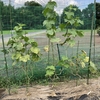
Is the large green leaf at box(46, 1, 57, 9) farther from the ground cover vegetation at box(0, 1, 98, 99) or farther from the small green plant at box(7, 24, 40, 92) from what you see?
the small green plant at box(7, 24, 40, 92)

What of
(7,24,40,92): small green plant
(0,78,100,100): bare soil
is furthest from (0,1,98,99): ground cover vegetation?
(0,78,100,100): bare soil

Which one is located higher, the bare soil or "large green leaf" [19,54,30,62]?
"large green leaf" [19,54,30,62]

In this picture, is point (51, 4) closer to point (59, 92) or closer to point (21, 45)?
point (21, 45)

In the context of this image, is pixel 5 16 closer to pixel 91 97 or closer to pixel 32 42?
pixel 32 42

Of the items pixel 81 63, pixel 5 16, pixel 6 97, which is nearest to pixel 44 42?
pixel 5 16

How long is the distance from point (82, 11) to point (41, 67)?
1.47m

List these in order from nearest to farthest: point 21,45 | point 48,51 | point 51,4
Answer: point 21,45
point 51,4
point 48,51

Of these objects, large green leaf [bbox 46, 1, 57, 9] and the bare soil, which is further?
large green leaf [bbox 46, 1, 57, 9]

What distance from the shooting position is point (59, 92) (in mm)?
3695

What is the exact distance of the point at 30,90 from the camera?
3881 millimetres

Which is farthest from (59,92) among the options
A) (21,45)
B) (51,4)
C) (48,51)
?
(51,4)

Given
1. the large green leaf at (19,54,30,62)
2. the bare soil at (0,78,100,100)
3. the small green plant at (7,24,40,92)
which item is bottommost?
the bare soil at (0,78,100,100)

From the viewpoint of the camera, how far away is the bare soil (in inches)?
138

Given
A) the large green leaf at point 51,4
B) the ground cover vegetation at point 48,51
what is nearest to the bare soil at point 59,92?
the ground cover vegetation at point 48,51
